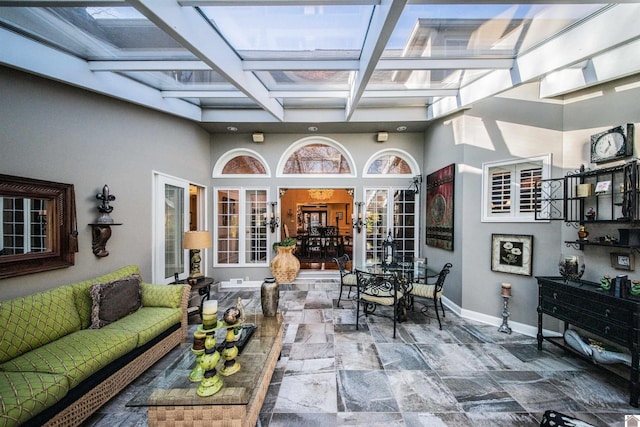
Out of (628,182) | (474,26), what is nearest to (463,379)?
(628,182)

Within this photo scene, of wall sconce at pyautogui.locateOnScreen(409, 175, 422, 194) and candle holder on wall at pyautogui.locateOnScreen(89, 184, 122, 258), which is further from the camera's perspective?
wall sconce at pyautogui.locateOnScreen(409, 175, 422, 194)

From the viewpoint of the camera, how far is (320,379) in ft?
7.84

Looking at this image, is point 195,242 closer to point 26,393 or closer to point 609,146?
point 26,393

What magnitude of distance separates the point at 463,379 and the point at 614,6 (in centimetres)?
377

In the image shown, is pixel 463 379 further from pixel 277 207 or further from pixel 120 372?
pixel 277 207

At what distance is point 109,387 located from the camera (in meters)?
2.05

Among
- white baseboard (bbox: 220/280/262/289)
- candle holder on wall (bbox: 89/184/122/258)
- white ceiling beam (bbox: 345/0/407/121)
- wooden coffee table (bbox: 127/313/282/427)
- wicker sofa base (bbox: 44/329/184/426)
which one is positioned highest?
white ceiling beam (bbox: 345/0/407/121)

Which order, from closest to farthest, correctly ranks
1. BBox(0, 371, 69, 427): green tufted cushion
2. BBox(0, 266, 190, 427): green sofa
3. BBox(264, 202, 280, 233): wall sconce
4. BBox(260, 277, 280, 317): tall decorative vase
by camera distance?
1. BBox(0, 371, 69, 427): green tufted cushion
2. BBox(0, 266, 190, 427): green sofa
3. BBox(260, 277, 280, 317): tall decorative vase
4. BBox(264, 202, 280, 233): wall sconce

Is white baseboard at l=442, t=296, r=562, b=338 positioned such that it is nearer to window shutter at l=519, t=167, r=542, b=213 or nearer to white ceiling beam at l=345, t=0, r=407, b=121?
window shutter at l=519, t=167, r=542, b=213

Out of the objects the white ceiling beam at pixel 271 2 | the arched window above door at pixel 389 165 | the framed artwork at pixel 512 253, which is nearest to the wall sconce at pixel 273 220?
the arched window above door at pixel 389 165

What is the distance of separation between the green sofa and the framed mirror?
1.26ft

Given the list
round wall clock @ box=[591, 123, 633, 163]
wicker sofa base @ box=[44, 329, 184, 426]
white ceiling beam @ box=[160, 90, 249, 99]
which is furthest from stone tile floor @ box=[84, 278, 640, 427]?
white ceiling beam @ box=[160, 90, 249, 99]

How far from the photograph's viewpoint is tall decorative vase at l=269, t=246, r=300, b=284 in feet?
17.7

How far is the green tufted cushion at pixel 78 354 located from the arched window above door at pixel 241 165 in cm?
382
